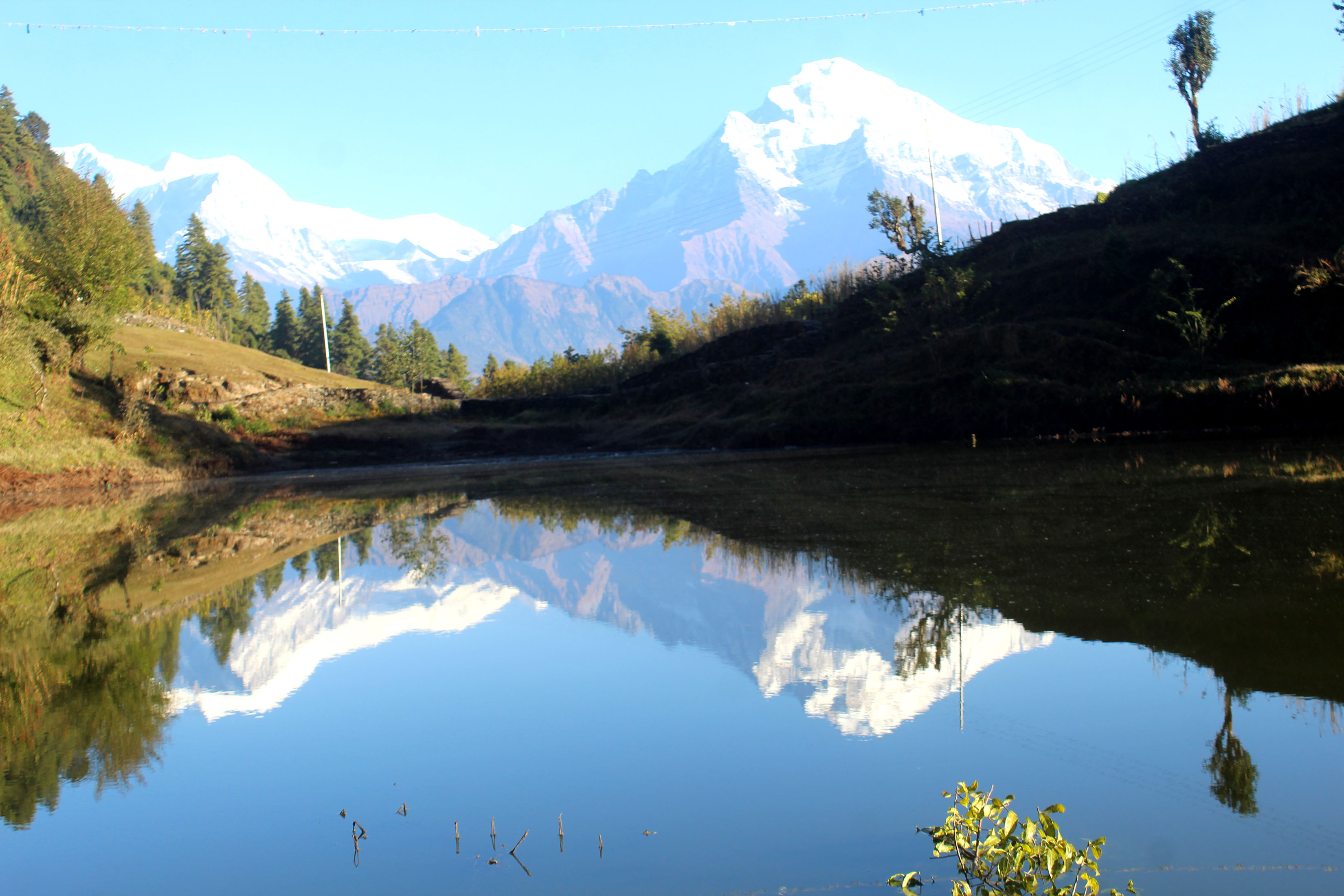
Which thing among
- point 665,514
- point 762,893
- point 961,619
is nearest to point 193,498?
point 665,514

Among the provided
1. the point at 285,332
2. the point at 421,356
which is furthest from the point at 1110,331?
the point at 285,332

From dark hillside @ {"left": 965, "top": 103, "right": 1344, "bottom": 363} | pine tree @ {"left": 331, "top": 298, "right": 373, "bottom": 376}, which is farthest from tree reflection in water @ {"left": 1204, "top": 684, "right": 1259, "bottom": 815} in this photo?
pine tree @ {"left": 331, "top": 298, "right": 373, "bottom": 376}

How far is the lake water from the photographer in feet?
8.72

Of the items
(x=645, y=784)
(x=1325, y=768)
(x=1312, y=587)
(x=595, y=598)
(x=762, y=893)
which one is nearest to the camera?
(x=762, y=893)

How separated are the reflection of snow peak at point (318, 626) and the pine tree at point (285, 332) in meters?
79.7

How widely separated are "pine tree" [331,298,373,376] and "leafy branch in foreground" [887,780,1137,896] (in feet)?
279

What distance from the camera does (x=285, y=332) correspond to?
82375mm

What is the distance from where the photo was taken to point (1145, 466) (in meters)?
11.1

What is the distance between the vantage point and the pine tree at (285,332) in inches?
3194

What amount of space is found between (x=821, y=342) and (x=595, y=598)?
2434 centimetres

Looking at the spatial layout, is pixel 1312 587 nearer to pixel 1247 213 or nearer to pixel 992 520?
pixel 992 520

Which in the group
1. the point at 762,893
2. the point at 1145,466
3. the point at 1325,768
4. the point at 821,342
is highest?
the point at 821,342

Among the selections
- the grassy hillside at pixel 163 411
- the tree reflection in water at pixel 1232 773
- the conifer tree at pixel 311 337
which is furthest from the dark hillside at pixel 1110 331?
the conifer tree at pixel 311 337

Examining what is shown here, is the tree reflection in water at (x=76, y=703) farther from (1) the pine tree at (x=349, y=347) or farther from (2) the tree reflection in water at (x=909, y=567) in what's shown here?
(1) the pine tree at (x=349, y=347)
